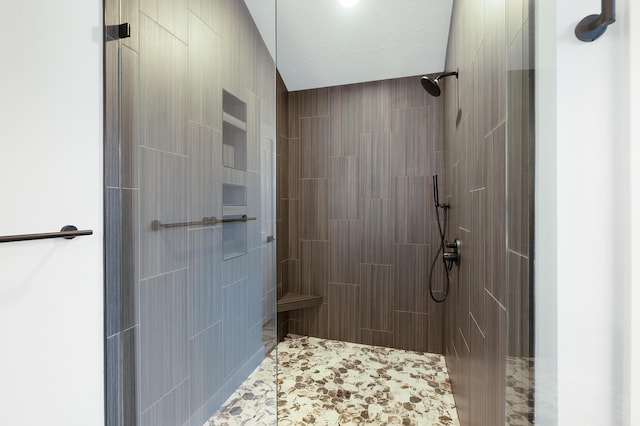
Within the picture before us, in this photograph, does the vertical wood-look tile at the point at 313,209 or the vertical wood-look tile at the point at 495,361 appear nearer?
the vertical wood-look tile at the point at 495,361

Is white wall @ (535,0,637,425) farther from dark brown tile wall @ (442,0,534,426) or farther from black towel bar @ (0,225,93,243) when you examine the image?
black towel bar @ (0,225,93,243)

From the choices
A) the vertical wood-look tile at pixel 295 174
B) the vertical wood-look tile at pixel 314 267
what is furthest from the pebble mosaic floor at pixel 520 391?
the vertical wood-look tile at pixel 295 174

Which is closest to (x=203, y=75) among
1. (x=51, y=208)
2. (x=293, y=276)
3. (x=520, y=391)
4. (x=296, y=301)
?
(x=51, y=208)

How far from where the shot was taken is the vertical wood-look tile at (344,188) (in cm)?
282

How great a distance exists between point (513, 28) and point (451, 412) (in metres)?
2.01

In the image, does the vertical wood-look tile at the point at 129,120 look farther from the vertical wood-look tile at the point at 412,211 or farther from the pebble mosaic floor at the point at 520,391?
the vertical wood-look tile at the point at 412,211

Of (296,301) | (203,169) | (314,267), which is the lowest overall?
(296,301)

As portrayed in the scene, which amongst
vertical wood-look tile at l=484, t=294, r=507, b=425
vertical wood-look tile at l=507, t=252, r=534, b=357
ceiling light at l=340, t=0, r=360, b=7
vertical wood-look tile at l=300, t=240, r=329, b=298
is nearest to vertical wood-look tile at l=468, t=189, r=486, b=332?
vertical wood-look tile at l=484, t=294, r=507, b=425

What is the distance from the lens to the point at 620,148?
0.50 meters

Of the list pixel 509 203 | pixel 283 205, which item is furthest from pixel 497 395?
pixel 283 205

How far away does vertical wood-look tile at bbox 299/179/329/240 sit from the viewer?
2.92 meters

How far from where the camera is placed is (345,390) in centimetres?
207

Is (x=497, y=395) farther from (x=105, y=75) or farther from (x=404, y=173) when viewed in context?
(x=404, y=173)

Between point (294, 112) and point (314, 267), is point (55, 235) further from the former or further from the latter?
point (294, 112)
